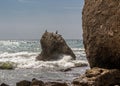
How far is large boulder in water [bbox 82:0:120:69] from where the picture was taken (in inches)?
694

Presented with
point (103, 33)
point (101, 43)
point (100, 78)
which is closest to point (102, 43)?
point (101, 43)

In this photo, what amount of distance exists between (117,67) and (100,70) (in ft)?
3.92

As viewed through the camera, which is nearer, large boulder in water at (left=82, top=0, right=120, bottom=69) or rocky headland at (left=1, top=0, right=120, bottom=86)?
rocky headland at (left=1, top=0, right=120, bottom=86)

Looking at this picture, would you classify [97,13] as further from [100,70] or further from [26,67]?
[26,67]

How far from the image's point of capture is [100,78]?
16.3 m

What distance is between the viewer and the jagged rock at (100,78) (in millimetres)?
16067

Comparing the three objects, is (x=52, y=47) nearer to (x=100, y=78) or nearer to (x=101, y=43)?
(x=101, y=43)

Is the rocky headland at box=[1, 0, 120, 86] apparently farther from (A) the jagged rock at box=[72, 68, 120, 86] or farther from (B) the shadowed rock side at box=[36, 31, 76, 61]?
(B) the shadowed rock side at box=[36, 31, 76, 61]

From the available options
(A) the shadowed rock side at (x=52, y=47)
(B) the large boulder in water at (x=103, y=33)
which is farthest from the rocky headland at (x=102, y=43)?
(A) the shadowed rock side at (x=52, y=47)

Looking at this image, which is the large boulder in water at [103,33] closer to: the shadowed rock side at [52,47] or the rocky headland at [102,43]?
the rocky headland at [102,43]

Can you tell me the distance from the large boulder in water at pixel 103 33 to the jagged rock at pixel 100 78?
1.22 m

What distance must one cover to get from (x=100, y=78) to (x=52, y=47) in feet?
105

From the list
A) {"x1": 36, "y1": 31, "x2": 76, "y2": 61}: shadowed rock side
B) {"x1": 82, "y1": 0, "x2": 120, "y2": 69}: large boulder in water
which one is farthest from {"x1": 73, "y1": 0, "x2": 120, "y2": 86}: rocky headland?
{"x1": 36, "y1": 31, "x2": 76, "y2": 61}: shadowed rock side

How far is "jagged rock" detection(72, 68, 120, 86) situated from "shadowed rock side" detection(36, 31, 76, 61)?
102 ft
